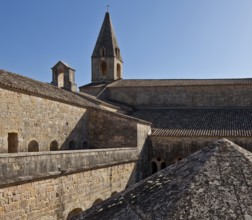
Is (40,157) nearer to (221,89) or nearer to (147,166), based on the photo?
(147,166)

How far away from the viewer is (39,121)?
15.0 m

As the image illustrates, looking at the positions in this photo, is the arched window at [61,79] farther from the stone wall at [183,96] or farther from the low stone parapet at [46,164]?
the low stone parapet at [46,164]

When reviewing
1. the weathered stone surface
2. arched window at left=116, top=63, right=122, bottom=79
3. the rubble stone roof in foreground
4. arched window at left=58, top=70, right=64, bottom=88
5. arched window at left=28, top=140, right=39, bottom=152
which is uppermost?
arched window at left=116, top=63, right=122, bottom=79

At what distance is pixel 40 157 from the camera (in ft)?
29.5

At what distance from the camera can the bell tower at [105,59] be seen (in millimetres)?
31969

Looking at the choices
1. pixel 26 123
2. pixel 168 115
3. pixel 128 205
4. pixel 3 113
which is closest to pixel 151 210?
pixel 128 205

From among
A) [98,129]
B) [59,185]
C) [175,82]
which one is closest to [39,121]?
[98,129]

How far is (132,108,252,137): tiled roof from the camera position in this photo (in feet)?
69.4

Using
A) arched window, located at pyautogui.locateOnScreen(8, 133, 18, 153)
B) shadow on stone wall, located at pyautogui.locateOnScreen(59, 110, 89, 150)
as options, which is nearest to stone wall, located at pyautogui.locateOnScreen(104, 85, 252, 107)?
shadow on stone wall, located at pyautogui.locateOnScreen(59, 110, 89, 150)

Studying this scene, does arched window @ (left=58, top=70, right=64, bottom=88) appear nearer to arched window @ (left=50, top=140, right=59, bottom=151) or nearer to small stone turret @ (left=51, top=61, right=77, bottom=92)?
small stone turret @ (left=51, top=61, right=77, bottom=92)

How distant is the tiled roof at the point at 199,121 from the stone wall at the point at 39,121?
6344mm

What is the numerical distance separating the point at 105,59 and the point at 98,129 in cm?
1366

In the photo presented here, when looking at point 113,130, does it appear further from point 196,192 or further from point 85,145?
point 196,192

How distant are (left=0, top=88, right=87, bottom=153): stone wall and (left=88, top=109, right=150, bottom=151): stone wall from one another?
99cm
